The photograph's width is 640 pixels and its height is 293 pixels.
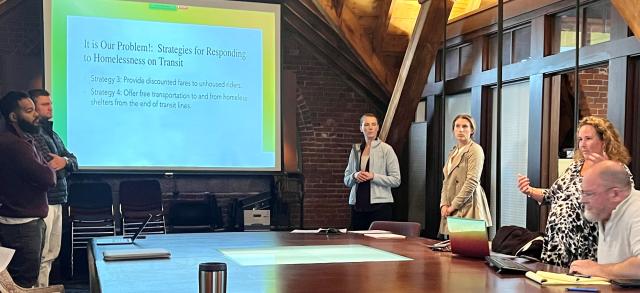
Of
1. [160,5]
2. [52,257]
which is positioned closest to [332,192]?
[160,5]

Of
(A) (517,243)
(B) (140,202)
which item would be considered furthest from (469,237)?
(B) (140,202)

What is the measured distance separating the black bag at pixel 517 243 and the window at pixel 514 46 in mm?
2661

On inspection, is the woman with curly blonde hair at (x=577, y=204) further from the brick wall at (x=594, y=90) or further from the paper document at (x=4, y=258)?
the paper document at (x=4, y=258)

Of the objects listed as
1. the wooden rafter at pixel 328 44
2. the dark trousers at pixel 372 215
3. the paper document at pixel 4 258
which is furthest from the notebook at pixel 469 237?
the wooden rafter at pixel 328 44

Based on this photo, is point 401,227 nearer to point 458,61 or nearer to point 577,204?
point 577,204

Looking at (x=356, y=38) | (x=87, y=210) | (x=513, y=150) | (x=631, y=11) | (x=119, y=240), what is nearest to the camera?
(x=119, y=240)

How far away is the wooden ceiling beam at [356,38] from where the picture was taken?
6754 mm

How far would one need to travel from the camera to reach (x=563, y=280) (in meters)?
1.99

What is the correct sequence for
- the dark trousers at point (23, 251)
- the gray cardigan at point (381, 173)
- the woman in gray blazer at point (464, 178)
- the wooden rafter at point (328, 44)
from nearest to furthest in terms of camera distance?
the dark trousers at point (23, 251), the woman in gray blazer at point (464, 178), the gray cardigan at point (381, 173), the wooden rafter at point (328, 44)

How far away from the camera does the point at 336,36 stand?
7.14m

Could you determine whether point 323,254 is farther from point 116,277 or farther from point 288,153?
point 288,153

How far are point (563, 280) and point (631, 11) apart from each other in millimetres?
2363

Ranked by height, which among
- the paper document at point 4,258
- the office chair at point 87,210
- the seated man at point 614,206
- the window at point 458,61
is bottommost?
the office chair at point 87,210

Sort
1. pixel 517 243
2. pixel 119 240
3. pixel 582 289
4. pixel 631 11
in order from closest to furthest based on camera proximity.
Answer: pixel 582 289 < pixel 517 243 < pixel 119 240 < pixel 631 11
